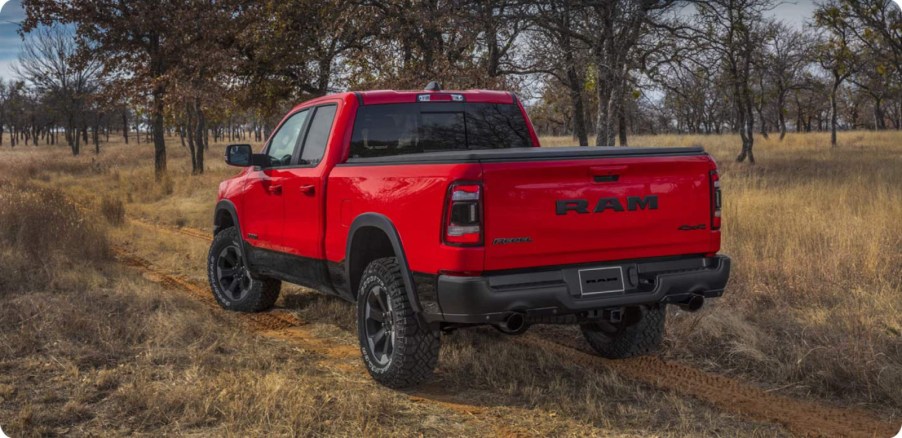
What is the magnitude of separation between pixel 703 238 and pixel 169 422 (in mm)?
3260

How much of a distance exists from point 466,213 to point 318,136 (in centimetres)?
228

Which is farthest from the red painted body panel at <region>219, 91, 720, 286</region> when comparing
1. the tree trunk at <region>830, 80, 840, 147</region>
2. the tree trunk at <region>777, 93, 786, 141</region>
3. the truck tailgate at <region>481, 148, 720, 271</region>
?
the tree trunk at <region>777, 93, 786, 141</region>

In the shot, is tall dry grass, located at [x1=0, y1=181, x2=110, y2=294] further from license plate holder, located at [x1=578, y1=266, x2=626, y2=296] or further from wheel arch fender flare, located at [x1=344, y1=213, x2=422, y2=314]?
license plate holder, located at [x1=578, y1=266, x2=626, y2=296]

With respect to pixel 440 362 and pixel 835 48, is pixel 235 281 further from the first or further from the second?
pixel 835 48

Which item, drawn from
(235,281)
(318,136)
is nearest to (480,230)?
(318,136)

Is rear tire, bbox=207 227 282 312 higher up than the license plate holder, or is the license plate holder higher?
the license plate holder

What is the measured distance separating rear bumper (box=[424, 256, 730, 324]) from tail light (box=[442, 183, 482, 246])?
217 millimetres

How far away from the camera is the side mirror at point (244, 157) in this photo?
6.50 m

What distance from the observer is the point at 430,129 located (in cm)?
599

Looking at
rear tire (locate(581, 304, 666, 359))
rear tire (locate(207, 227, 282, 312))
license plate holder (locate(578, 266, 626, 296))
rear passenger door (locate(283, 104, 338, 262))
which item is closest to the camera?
license plate holder (locate(578, 266, 626, 296))

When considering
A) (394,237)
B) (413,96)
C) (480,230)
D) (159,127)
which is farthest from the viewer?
(159,127)

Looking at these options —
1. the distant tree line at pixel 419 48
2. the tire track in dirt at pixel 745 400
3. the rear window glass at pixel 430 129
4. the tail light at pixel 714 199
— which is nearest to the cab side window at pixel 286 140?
the rear window glass at pixel 430 129

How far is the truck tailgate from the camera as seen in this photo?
13.8 feet

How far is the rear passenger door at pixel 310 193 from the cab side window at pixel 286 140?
0.23 m
